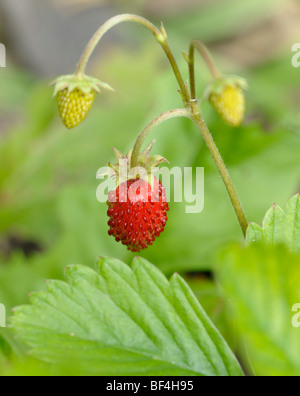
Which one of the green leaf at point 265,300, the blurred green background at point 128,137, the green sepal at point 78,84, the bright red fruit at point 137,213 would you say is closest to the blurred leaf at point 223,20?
the blurred green background at point 128,137

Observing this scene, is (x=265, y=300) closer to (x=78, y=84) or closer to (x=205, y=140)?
(x=205, y=140)

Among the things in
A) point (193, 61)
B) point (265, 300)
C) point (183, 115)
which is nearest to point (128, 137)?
point (193, 61)

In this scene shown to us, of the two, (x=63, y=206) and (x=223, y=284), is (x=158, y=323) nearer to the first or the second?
(x=223, y=284)

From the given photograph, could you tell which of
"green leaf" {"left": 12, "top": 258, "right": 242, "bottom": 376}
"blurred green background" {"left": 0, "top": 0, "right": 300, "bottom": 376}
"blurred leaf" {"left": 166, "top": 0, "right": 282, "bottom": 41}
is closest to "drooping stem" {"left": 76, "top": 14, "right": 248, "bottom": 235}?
"green leaf" {"left": 12, "top": 258, "right": 242, "bottom": 376}

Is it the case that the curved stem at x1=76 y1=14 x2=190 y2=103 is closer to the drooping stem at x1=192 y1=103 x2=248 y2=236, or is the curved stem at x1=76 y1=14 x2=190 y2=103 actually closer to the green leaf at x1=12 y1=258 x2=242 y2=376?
the drooping stem at x1=192 y1=103 x2=248 y2=236

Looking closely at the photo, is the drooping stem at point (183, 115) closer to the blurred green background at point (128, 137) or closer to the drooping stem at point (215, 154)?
the drooping stem at point (215, 154)
